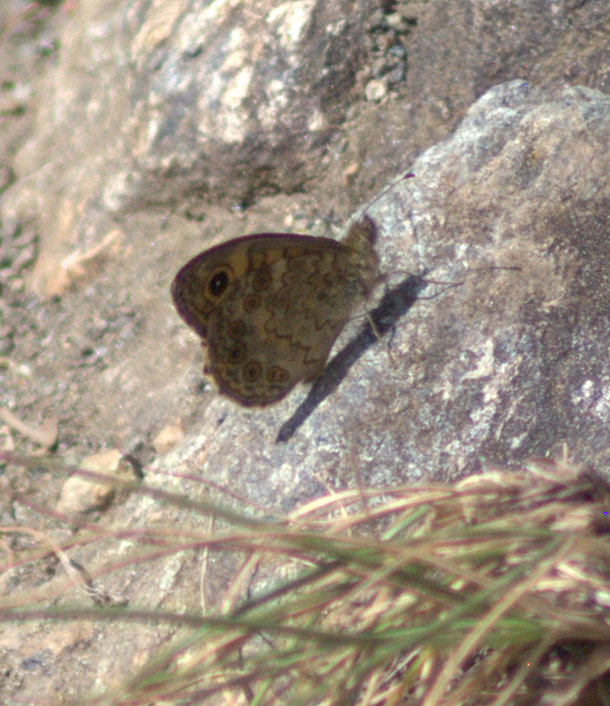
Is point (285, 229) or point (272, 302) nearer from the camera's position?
point (272, 302)

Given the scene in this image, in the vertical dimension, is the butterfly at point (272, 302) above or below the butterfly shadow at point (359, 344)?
above

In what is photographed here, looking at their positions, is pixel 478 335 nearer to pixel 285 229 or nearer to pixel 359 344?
pixel 359 344

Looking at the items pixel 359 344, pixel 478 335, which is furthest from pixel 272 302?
pixel 478 335

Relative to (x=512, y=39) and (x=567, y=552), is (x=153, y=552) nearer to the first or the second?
(x=567, y=552)

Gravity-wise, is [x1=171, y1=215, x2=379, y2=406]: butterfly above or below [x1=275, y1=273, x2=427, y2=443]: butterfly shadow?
above

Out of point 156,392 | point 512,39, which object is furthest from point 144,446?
point 512,39

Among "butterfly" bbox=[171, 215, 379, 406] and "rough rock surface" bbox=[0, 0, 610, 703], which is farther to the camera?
"butterfly" bbox=[171, 215, 379, 406]
